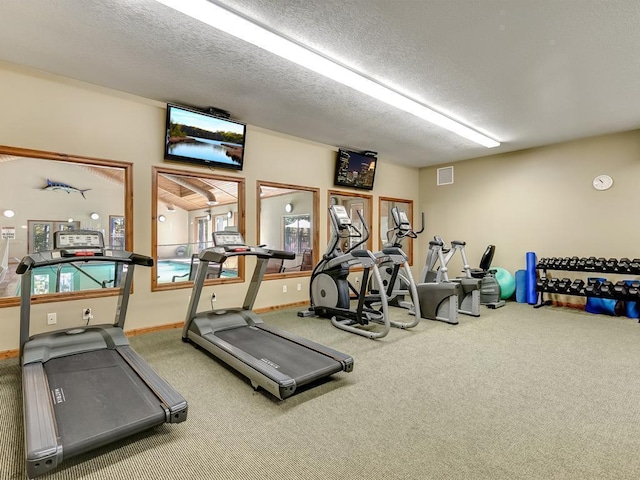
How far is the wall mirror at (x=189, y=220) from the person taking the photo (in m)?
4.53

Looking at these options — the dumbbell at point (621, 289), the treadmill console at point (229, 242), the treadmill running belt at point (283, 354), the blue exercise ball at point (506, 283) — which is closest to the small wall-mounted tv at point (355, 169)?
the treadmill console at point (229, 242)

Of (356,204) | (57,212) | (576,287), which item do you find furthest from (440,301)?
(57,212)

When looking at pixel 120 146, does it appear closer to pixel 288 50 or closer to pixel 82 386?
pixel 288 50

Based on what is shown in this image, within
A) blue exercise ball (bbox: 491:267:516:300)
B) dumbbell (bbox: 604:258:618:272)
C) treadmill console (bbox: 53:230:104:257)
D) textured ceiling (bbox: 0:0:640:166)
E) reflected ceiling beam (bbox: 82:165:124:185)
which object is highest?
textured ceiling (bbox: 0:0:640:166)

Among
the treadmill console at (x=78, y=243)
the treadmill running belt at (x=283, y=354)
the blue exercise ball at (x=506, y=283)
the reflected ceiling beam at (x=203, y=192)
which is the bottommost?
the treadmill running belt at (x=283, y=354)

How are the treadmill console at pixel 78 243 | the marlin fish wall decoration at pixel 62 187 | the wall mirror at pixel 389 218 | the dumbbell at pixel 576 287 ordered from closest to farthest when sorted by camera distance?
the treadmill console at pixel 78 243 < the marlin fish wall decoration at pixel 62 187 < the dumbbell at pixel 576 287 < the wall mirror at pixel 389 218

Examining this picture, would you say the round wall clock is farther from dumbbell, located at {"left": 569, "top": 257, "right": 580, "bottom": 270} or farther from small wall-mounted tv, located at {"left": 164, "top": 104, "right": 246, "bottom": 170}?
small wall-mounted tv, located at {"left": 164, "top": 104, "right": 246, "bottom": 170}

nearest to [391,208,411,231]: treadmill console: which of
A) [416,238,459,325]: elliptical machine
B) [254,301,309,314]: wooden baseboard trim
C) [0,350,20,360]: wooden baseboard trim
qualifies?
[416,238,459,325]: elliptical machine

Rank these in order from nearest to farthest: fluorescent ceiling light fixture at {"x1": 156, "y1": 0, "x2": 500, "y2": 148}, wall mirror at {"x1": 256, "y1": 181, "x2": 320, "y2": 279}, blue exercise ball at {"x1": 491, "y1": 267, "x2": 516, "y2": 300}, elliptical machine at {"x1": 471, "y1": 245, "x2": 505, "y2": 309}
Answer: fluorescent ceiling light fixture at {"x1": 156, "y1": 0, "x2": 500, "y2": 148} → elliptical machine at {"x1": 471, "y1": 245, "x2": 505, "y2": 309} → blue exercise ball at {"x1": 491, "y1": 267, "x2": 516, "y2": 300} → wall mirror at {"x1": 256, "y1": 181, "x2": 320, "y2": 279}

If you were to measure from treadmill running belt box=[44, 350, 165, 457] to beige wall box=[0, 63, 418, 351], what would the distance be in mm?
1266

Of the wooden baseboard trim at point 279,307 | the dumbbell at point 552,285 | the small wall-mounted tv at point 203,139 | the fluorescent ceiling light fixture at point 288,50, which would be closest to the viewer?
the fluorescent ceiling light fixture at point 288,50

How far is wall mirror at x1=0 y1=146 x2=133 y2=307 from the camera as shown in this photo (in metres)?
3.63

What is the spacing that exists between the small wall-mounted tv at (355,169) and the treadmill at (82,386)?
402 cm

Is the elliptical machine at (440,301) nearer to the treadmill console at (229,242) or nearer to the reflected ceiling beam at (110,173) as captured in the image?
the treadmill console at (229,242)
